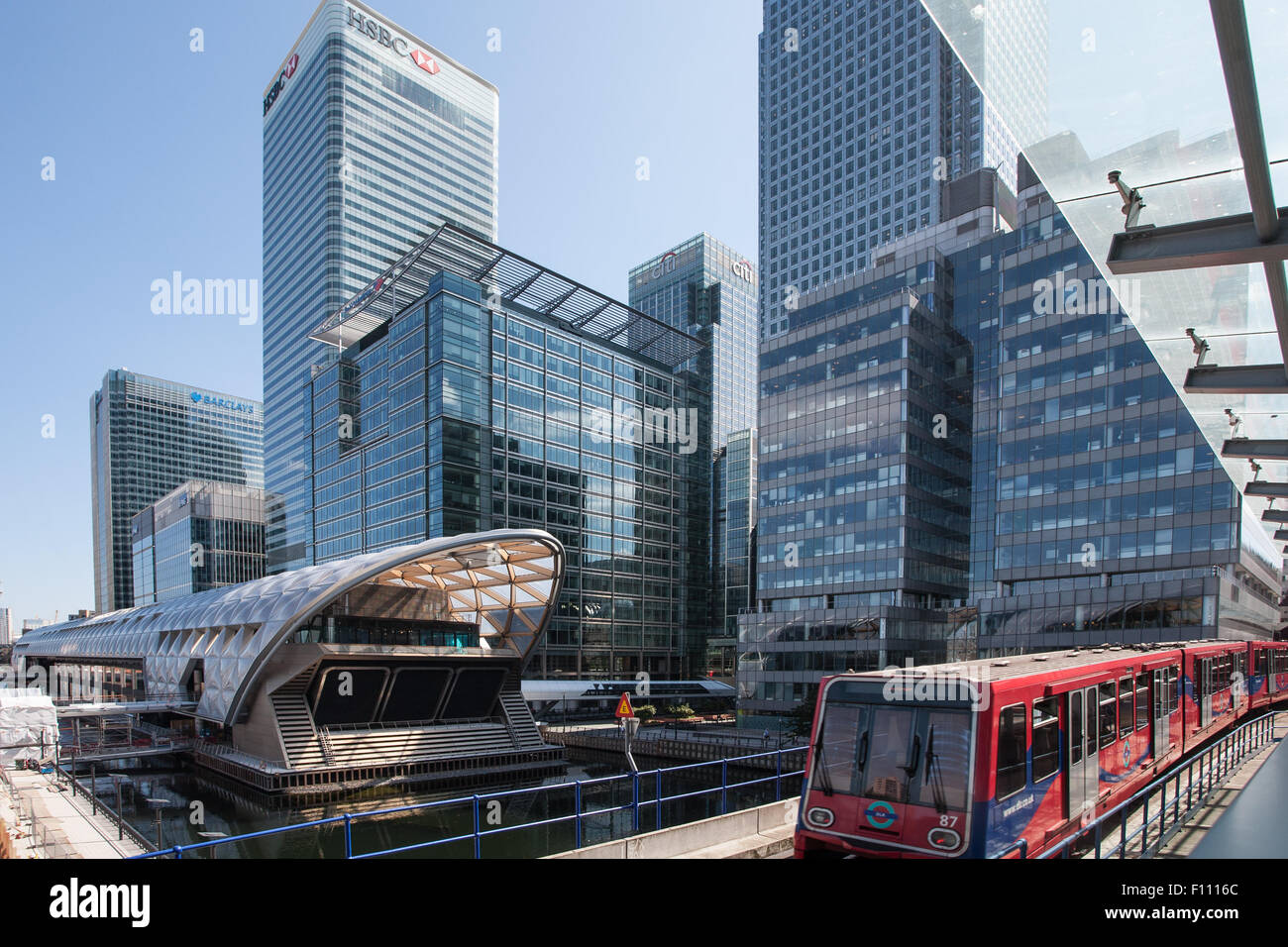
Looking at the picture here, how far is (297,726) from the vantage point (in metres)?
39.2

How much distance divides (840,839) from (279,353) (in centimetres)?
14383

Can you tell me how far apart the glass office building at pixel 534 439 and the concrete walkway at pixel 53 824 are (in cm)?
4197

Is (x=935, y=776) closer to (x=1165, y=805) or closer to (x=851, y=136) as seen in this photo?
(x=1165, y=805)

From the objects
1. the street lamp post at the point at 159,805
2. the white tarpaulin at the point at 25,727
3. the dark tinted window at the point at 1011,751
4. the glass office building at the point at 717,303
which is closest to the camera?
the dark tinted window at the point at 1011,751

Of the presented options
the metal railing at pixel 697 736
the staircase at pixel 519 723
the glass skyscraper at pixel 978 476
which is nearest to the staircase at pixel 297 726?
the staircase at pixel 519 723

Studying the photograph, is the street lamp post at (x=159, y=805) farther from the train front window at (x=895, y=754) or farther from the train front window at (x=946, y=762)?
the train front window at (x=946, y=762)

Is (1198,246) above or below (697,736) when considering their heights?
above

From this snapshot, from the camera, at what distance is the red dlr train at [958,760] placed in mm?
9734

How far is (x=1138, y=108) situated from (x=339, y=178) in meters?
136

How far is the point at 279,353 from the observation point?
13612 centimetres

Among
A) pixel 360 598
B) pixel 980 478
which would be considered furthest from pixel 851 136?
pixel 360 598

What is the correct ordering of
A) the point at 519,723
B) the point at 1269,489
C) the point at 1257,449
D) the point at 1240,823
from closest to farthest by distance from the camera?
the point at 1240,823 < the point at 1257,449 < the point at 1269,489 < the point at 519,723

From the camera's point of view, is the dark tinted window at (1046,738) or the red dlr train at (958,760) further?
the dark tinted window at (1046,738)
